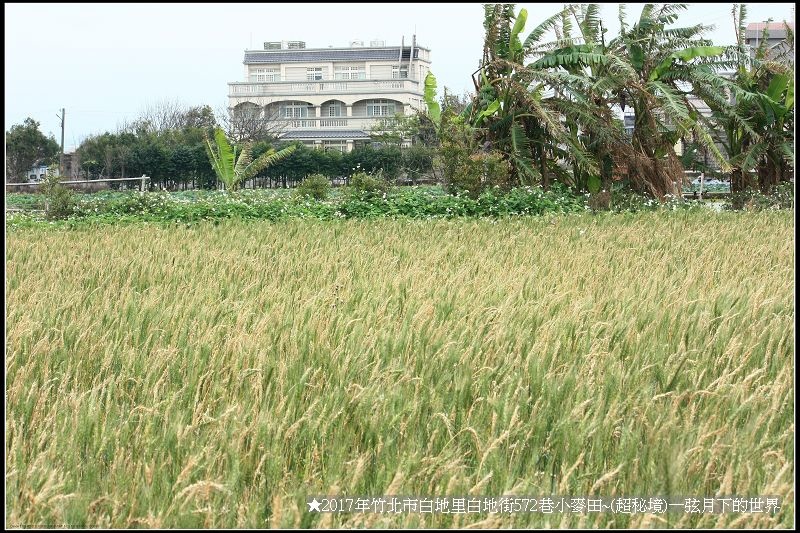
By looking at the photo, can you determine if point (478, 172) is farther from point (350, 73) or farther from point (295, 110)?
point (350, 73)

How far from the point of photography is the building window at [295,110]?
61656mm

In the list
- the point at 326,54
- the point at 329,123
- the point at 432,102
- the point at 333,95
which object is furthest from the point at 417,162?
the point at 326,54

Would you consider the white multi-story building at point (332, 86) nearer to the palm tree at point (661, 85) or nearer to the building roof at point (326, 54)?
the building roof at point (326, 54)

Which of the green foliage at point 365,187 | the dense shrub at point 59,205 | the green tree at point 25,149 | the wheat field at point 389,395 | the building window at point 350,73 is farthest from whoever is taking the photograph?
the building window at point 350,73

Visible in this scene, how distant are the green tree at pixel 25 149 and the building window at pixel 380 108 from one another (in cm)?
2482

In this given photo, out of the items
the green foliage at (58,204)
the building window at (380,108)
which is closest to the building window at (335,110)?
the building window at (380,108)

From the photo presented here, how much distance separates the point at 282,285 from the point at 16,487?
3.75m

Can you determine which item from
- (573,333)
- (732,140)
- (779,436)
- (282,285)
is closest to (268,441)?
(779,436)

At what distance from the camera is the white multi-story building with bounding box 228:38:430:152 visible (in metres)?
59.6

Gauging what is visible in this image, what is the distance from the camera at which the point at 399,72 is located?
2418 inches

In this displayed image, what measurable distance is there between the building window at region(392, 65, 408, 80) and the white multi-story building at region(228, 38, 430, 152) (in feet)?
0.21

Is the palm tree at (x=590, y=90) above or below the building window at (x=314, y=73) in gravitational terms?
below

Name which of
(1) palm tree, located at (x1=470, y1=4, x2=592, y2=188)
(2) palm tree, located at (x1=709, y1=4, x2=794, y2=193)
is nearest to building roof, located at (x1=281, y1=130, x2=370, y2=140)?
(2) palm tree, located at (x1=709, y1=4, x2=794, y2=193)

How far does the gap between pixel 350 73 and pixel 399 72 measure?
17.1ft
